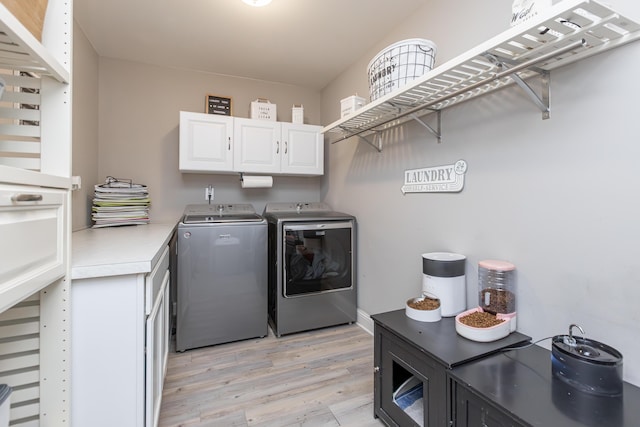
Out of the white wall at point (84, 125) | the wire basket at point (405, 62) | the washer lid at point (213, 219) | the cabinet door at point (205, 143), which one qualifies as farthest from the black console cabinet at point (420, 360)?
the white wall at point (84, 125)

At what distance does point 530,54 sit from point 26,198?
172 centimetres

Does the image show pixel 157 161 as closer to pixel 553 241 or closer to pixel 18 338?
pixel 18 338

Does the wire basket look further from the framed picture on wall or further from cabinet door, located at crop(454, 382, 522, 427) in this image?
the framed picture on wall

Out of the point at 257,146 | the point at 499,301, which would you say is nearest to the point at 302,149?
the point at 257,146

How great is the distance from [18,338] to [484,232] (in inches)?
76.0

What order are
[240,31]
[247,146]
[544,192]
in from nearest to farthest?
[544,192] → [240,31] → [247,146]

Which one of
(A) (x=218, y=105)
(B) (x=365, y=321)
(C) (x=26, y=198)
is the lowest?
(B) (x=365, y=321)

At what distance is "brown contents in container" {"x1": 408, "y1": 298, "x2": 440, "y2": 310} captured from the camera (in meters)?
1.44

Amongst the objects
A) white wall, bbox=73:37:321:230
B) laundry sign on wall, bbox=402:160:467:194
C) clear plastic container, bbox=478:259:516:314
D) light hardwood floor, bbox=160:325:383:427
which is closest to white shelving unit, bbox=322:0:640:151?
laundry sign on wall, bbox=402:160:467:194

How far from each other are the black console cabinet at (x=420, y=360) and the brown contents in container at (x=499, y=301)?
4.5 inches

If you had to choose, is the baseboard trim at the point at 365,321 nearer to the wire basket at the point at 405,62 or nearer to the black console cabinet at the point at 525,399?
the black console cabinet at the point at 525,399

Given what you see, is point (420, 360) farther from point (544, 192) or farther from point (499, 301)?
point (544, 192)

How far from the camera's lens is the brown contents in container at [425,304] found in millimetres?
1436

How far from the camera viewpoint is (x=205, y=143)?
8.17 feet
